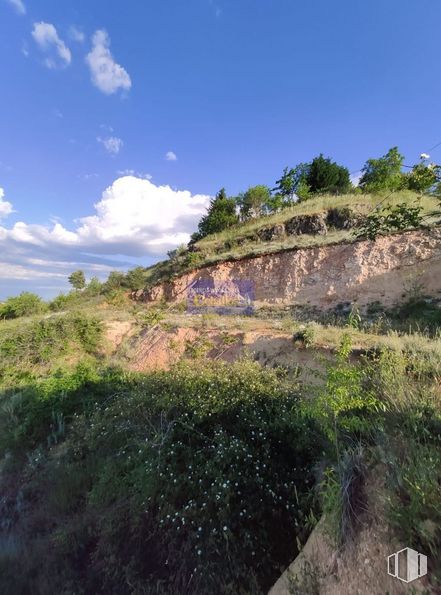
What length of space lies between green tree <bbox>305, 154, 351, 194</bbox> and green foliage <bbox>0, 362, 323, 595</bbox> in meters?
26.2

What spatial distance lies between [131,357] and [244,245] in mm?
11477

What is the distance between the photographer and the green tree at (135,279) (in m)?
20.6

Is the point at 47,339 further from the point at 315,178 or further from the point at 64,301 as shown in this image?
the point at 315,178

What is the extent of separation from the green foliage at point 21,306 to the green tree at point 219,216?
47.9 feet

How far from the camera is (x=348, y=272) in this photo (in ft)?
43.0

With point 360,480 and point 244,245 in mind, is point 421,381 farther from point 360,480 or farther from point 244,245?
point 244,245

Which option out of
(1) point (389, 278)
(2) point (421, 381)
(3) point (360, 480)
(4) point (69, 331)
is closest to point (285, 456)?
(3) point (360, 480)

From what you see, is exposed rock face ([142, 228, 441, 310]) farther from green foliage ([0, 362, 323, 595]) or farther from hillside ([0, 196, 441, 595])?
green foliage ([0, 362, 323, 595])

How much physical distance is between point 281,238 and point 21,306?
57.8 ft

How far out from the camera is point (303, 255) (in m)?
14.9

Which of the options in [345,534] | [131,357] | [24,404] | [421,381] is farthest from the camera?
[131,357]

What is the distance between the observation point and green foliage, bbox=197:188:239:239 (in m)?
25.4

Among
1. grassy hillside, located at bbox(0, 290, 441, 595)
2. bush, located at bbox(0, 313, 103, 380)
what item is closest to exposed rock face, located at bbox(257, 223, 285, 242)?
bush, located at bbox(0, 313, 103, 380)

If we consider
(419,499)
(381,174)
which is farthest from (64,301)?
(381,174)
